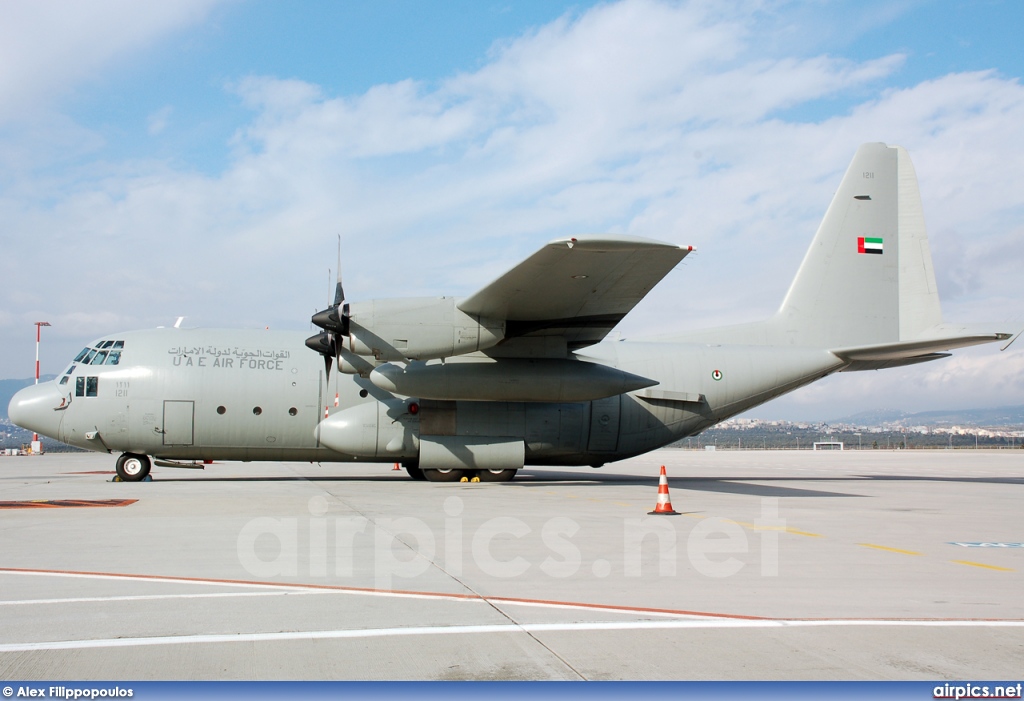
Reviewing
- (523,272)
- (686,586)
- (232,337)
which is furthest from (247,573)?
(232,337)

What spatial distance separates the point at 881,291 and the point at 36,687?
22371 mm

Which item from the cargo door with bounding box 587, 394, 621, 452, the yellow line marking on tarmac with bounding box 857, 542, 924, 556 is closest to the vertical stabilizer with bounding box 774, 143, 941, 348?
the cargo door with bounding box 587, 394, 621, 452

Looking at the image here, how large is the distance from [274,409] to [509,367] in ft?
18.9

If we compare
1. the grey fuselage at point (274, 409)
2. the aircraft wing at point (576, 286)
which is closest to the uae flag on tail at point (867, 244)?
the grey fuselage at point (274, 409)

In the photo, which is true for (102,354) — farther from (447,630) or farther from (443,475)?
(447,630)

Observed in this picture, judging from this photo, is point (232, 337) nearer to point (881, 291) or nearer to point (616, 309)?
point (616, 309)

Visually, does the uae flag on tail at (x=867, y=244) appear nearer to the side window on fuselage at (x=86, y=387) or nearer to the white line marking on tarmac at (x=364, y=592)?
the white line marking on tarmac at (x=364, y=592)

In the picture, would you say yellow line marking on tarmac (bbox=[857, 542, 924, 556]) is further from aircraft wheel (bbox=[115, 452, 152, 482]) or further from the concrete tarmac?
aircraft wheel (bbox=[115, 452, 152, 482])

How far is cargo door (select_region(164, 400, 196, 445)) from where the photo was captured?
18484mm

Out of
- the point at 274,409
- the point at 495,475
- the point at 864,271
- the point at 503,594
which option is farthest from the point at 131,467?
the point at 864,271

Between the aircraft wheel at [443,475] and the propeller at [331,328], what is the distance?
340cm

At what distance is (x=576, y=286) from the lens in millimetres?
15734

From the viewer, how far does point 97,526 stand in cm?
1004

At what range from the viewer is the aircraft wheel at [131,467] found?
61.7 feet
